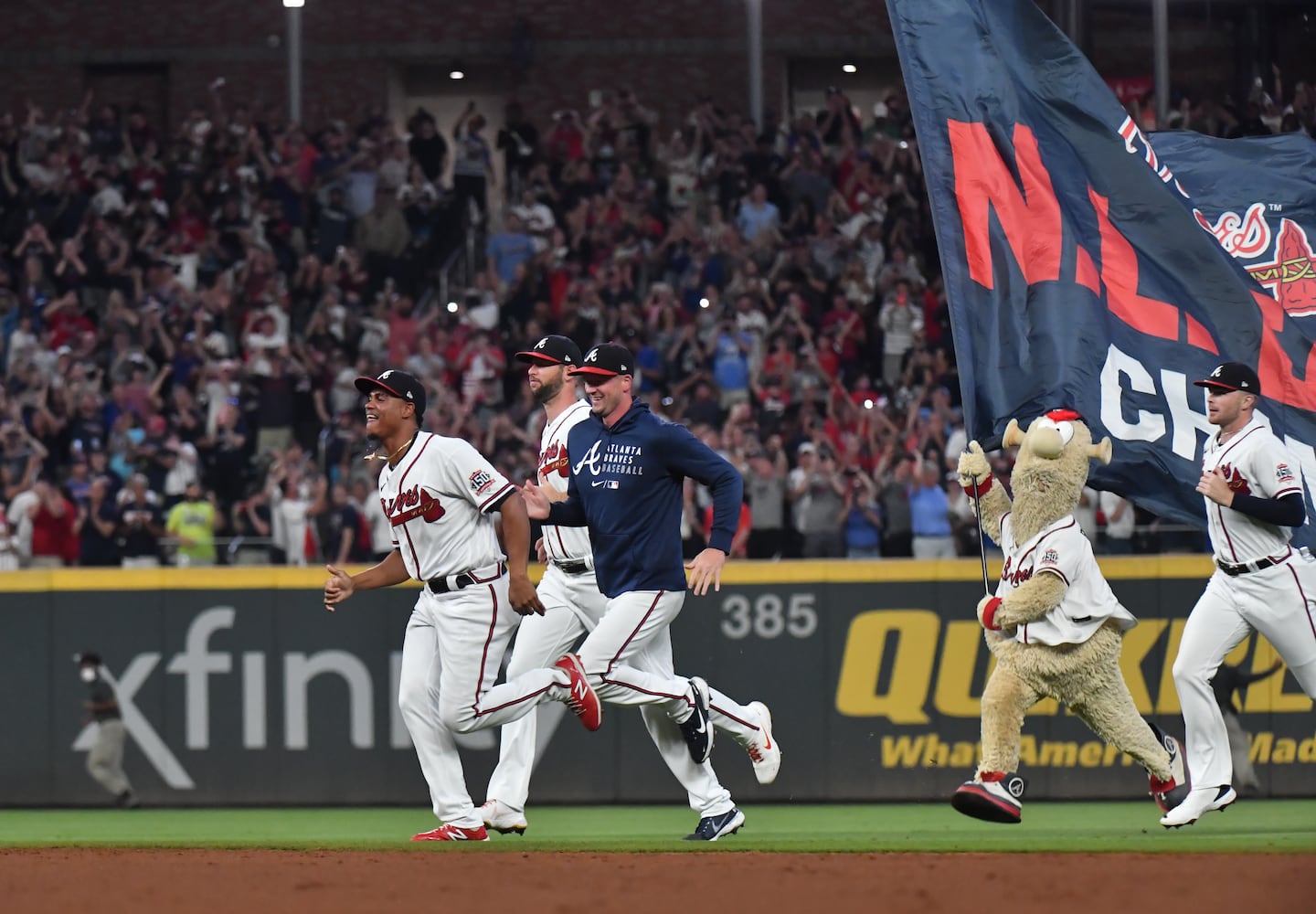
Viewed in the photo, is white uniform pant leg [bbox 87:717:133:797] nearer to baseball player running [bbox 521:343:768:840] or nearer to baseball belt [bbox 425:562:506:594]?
baseball belt [bbox 425:562:506:594]

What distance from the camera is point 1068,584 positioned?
887cm

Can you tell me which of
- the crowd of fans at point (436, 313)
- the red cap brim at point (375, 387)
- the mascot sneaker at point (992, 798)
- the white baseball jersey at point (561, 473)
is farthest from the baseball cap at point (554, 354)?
the crowd of fans at point (436, 313)

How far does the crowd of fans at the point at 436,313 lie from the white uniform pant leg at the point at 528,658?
222 inches

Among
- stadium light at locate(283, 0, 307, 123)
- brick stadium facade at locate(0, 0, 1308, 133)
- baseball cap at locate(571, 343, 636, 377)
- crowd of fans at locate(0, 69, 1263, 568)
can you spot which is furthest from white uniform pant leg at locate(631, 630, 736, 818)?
brick stadium facade at locate(0, 0, 1308, 133)

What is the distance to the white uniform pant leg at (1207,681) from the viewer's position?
8.95m

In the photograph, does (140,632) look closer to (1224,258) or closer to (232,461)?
(232,461)

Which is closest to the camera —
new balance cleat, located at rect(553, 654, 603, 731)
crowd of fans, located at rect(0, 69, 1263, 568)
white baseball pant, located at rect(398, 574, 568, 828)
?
new balance cleat, located at rect(553, 654, 603, 731)

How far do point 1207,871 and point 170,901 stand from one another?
156 inches

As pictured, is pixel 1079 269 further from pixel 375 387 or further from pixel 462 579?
pixel 375 387

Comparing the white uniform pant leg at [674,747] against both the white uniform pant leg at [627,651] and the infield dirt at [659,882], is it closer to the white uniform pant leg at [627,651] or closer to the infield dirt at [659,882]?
the white uniform pant leg at [627,651]

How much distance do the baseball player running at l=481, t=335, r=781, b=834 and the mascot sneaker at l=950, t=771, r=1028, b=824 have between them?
98 centimetres

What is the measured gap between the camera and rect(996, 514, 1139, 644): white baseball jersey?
8852 mm

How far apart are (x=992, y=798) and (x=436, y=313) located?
1208 centimetres

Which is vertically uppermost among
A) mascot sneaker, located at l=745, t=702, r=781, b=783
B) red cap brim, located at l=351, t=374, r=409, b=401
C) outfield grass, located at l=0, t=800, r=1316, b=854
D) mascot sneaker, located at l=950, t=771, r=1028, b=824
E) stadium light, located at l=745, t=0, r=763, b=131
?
stadium light, located at l=745, t=0, r=763, b=131
